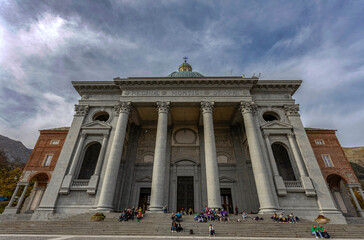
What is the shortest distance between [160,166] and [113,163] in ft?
15.4

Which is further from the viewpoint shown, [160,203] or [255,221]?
[160,203]

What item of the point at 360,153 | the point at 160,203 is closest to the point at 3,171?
the point at 160,203

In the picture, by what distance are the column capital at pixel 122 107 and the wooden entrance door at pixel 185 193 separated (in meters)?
10.7

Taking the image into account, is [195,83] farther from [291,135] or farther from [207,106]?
[291,135]

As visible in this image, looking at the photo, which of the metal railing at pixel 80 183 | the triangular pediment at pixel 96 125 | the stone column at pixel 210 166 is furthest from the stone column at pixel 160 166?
the metal railing at pixel 80 183

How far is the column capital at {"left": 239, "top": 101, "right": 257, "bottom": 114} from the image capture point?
2067 centimetres

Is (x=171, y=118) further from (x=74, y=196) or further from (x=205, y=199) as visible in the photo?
(x=74, y=196)

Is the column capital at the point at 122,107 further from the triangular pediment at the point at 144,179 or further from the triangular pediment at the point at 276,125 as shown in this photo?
the triangular pediment at the point at 276,125

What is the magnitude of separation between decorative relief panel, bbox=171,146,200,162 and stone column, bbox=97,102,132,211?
788 centimetres

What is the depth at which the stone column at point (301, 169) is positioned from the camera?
16.9 m

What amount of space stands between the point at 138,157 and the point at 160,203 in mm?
9644

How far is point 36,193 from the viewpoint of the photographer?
2242 centimetres

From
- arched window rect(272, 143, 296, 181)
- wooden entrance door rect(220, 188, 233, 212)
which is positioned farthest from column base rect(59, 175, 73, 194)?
arched window rect(272, 143, 296, 181)

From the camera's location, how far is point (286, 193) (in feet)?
55.3
